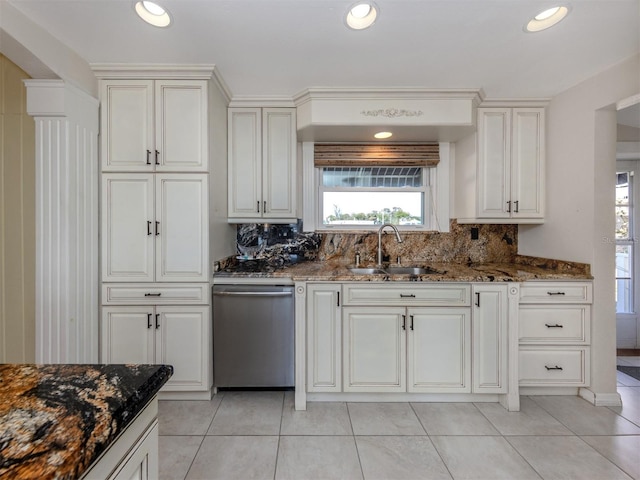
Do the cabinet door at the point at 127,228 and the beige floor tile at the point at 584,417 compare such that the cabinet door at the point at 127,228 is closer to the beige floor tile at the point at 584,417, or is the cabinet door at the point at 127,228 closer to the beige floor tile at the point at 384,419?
the beige floor tile at the point at 384,419

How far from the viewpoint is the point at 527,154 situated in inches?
100

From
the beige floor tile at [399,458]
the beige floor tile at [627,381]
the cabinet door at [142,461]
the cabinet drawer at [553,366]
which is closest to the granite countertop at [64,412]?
the cabinet door at [142,461]

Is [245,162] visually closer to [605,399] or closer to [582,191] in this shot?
[582,191]

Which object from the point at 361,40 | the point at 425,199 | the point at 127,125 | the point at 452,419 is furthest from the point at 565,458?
the point at 127,125

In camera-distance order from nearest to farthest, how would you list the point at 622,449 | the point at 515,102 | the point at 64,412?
the point at 64,412 → the point at 622,449 → the point at 515,102

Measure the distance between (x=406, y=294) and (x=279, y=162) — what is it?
4.90 ft

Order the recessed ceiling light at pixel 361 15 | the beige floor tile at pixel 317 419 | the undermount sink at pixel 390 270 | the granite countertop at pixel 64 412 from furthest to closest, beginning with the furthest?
the undermount sink at pixel 390 270
the beige floor tile at pixel 317 419
the recessed ceiling light at pixel 361 15
the granite countertop at pixel 64 412

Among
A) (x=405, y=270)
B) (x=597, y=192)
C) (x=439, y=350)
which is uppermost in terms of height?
(x=597, y=192)

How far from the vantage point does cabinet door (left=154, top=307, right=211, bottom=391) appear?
2154 millimetres

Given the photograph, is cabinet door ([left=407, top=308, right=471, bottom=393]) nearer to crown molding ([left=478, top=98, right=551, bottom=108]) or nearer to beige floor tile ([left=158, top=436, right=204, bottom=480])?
beige floor tile ([left=158, top=436, right=204, bottom=480])

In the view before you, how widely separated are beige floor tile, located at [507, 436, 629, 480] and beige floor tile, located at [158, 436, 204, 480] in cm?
186

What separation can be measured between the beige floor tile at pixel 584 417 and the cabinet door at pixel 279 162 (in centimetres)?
240

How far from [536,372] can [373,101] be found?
240cm

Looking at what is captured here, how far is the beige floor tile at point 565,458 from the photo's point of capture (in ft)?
5.10
